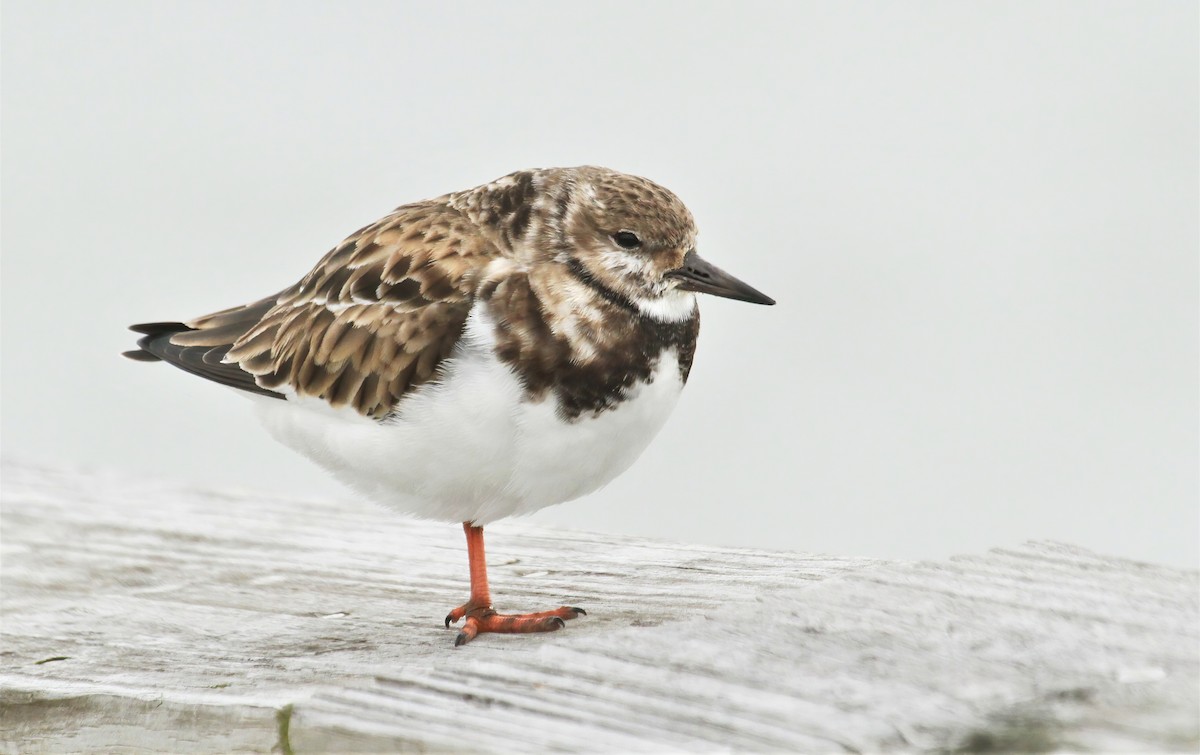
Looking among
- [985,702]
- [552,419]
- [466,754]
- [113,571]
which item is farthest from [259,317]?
[985,702]

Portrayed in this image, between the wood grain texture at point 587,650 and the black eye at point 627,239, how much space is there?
2.86ft

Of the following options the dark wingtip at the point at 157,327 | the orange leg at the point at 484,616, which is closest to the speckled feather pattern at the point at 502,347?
the orange leg at the point at 484,616

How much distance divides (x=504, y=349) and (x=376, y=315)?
1.71ft

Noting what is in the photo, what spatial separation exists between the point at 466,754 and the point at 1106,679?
112cm

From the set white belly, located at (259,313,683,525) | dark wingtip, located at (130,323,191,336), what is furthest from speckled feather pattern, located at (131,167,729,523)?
dark wingtip, located at (130,323,191,336)

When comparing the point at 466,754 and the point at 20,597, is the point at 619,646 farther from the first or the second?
the point at 20,597

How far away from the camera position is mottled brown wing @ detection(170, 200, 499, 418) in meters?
3.99

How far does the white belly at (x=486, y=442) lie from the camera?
3.84 meters

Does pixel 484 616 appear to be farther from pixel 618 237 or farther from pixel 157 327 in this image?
pixel 157 327

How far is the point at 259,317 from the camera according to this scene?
4891 mm

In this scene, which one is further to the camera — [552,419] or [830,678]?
[552,419]

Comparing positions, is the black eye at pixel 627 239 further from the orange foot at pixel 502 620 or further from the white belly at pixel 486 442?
the orange foot at pixel 502 620

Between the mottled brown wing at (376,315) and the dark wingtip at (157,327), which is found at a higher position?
the dark wingtip at (157,327)

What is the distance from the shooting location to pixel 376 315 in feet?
13.7
